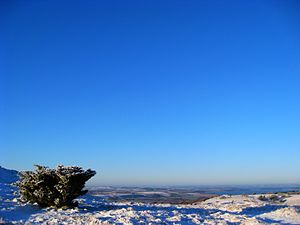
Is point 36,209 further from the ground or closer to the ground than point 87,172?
closer to the ground

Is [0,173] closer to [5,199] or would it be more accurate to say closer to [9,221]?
[5,199]

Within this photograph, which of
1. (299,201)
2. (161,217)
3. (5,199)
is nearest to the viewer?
(161,217)

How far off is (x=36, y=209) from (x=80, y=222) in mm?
3393

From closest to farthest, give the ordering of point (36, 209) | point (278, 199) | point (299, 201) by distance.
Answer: point (36, 209) → point (299, 201) → point (278, 199)

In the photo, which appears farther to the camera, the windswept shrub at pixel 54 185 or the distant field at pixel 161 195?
the distant field at pixel 161 195

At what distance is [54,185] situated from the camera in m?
15.7

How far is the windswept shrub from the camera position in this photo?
50.7ft

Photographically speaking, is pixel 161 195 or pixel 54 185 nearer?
pixel 54 185

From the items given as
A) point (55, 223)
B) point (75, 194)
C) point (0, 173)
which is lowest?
point (55, 223)

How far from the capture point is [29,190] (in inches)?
622

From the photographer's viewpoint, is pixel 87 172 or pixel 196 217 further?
pixel 87 172

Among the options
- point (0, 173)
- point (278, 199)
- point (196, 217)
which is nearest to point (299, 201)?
point (278, 199)

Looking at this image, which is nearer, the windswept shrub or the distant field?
the windswept shrub

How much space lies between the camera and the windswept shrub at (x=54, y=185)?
1546cm
